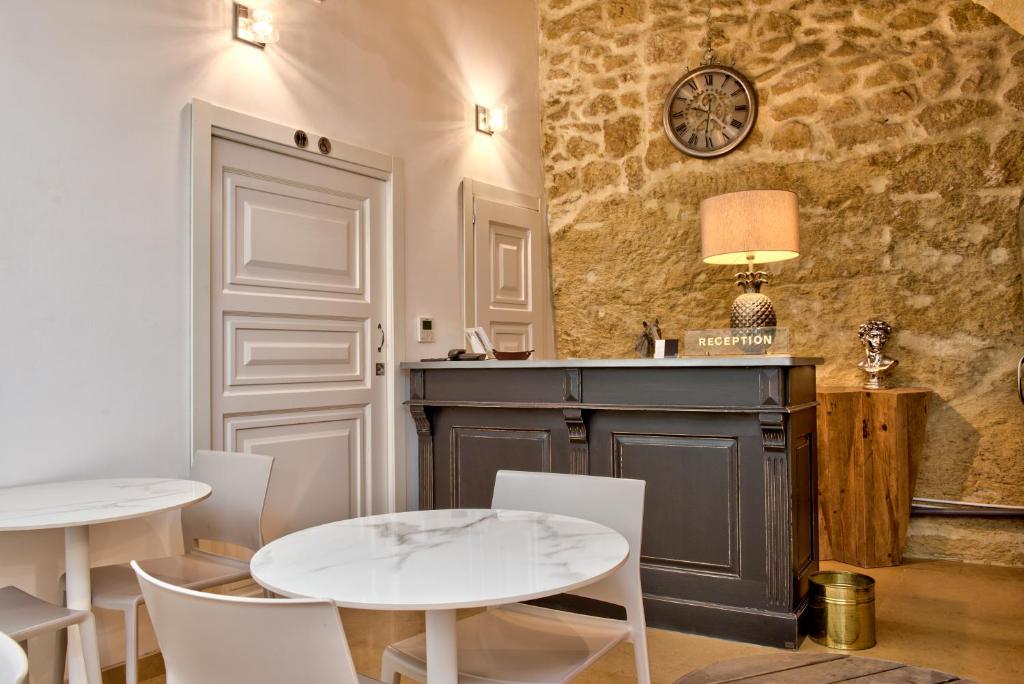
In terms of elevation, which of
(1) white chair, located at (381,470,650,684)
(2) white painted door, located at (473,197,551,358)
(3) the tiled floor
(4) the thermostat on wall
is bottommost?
(3) the tiled floor

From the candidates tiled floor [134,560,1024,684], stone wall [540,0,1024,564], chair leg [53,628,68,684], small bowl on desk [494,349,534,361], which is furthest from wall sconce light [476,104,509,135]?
chair leg [53,628,68,684]

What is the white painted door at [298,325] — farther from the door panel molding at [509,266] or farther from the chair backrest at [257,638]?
the chair backrest at [257,638]

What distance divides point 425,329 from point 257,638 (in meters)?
2.99

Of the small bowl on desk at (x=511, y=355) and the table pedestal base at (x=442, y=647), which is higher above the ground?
the small bowl on desk at (x=511, y=355)

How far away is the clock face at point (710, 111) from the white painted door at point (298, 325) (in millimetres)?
1921

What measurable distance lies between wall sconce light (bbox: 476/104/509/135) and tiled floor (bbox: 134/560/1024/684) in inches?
107

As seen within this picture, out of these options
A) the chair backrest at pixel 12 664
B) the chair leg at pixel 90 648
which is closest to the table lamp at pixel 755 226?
the chair leg at pixel 90 648

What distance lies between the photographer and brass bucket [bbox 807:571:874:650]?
9.12ft

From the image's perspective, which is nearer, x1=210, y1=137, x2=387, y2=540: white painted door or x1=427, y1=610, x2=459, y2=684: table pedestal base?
x1=427, y1=610, x2=459, y2=684: table pedestal base

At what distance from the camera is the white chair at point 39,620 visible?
1.84 meters

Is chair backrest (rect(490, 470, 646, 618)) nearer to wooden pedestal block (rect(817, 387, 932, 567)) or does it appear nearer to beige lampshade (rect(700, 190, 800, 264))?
beige lampshade (rect(700, 190, 800, 264))

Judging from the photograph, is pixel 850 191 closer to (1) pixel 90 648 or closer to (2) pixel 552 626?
(2) pixel 552 626

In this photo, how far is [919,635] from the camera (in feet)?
9.59

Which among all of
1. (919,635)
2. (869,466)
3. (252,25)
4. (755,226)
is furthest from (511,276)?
(919,635)
